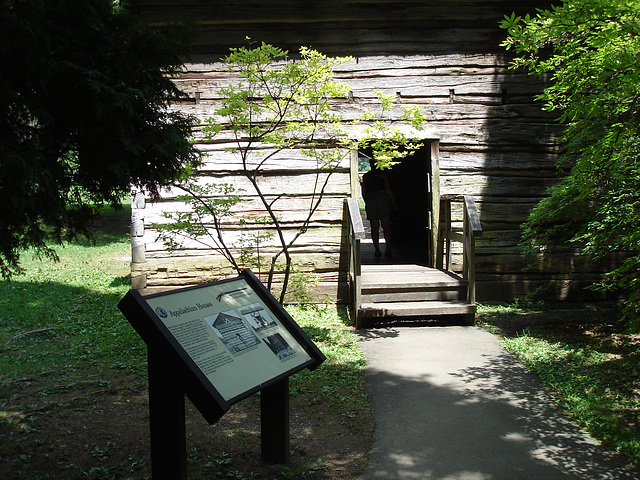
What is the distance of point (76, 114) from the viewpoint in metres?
2.67

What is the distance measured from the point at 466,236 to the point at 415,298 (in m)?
1.10

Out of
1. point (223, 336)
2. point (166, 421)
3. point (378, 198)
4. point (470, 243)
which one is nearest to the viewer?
point (166, 421)

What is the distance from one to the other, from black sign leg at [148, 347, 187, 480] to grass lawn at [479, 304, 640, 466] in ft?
9.53

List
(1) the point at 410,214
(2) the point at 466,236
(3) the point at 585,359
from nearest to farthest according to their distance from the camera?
(3) the point at 585,359
(2) the point at 466,236
(1) the point at 410,214

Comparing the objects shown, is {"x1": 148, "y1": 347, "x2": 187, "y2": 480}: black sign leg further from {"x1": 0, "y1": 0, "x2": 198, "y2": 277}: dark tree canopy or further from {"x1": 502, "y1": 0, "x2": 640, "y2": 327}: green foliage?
{"x1": 502, "y1": 0, "x2": 640, "y2": 327}: green foliage

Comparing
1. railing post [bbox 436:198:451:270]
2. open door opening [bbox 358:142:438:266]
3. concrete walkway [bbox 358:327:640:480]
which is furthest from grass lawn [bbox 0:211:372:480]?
open door opening [bbox 358:142:438:266]

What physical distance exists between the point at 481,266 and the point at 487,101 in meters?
2.56

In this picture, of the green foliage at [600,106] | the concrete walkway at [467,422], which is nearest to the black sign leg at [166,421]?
the concrete walkway at [467,422]

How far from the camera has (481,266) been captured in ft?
27.8

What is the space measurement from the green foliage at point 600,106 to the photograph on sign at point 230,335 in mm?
2935

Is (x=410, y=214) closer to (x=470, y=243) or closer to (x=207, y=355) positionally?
(x=470, y=243)

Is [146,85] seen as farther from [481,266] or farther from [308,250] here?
[481,266]

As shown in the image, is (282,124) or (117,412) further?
(282,124)

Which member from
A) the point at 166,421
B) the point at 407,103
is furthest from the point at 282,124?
the point at 166,421
